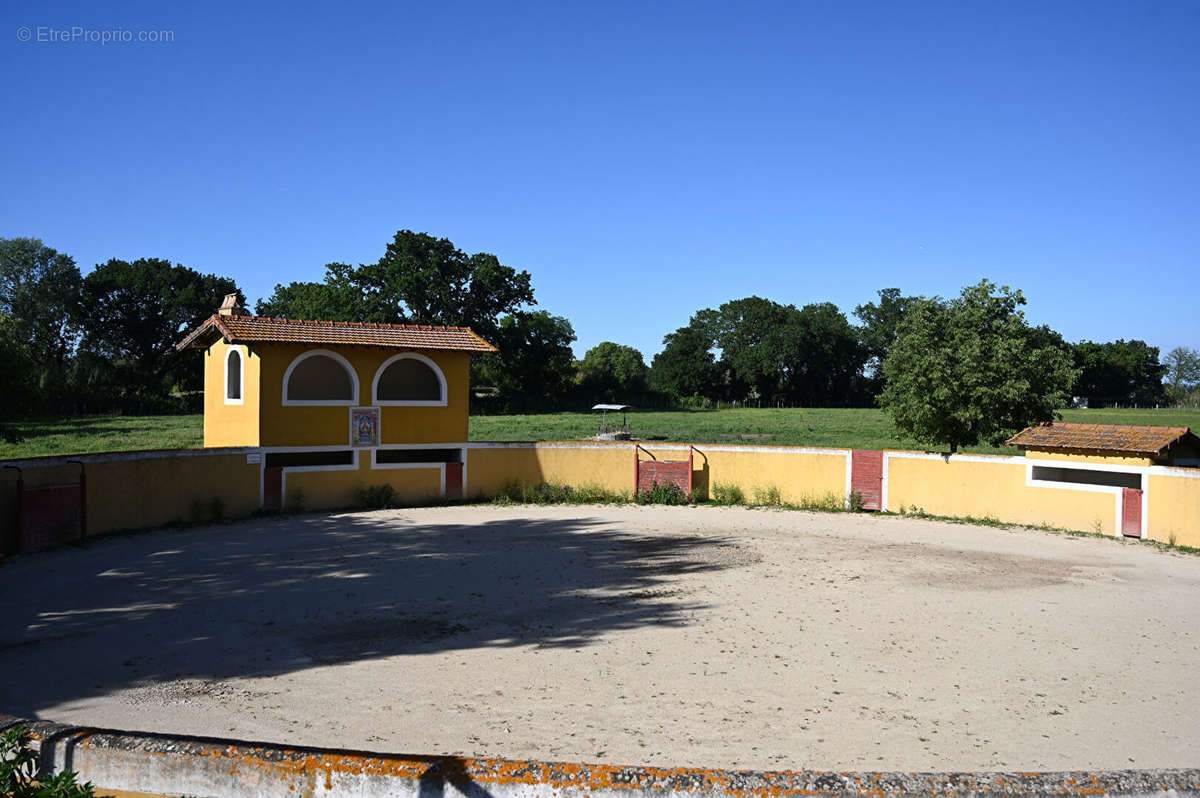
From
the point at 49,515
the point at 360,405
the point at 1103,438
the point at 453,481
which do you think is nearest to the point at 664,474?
the point at 453,481

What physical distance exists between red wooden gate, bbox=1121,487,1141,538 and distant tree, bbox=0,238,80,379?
256 feet

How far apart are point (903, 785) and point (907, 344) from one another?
26146 mm

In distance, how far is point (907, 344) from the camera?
1096 inches

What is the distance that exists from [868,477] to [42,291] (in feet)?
257

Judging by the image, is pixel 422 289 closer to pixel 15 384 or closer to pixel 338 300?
pixel 338 300

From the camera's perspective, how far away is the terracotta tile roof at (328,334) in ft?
71.0

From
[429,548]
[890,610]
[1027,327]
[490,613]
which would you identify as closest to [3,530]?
[429,548]

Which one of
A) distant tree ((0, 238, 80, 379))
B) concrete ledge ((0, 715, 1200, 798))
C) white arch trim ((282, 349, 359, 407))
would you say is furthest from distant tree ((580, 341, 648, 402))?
concrete ledge ((0, 715, 1200, 798))

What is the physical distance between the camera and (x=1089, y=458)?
19094 mm

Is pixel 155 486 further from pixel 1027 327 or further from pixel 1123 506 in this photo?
pixel 1027 327

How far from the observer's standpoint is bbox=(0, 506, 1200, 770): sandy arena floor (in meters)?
7.14

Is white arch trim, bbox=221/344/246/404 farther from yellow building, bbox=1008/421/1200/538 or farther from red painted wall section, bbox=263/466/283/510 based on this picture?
yellow building, bbox=1008/421/1200/538

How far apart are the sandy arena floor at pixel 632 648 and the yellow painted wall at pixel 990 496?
5.42 ft

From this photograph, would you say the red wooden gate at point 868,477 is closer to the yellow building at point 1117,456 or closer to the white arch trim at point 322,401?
the yellow building at point 1117,456
